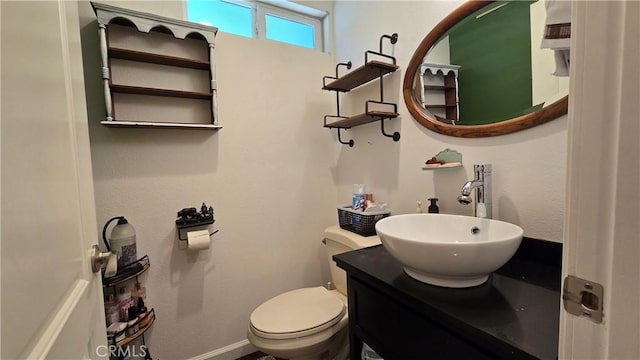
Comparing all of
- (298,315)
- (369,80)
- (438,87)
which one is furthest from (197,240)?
(438,87)

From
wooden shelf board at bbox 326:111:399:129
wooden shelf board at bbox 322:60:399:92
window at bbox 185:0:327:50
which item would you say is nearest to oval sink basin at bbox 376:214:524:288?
wooden shelf board at bbox 326:111:399:129

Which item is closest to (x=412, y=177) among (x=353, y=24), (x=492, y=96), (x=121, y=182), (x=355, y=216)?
(x=355, y=216)

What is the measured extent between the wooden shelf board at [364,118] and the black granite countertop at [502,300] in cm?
75

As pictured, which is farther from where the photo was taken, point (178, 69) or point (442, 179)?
point (178, 69)

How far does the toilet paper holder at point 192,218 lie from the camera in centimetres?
151

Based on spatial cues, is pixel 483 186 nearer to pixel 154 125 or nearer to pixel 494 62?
pixel 494 62

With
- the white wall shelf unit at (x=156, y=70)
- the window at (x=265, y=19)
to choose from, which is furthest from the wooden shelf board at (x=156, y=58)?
the window at (x=265, y=19)

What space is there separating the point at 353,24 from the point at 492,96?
1.07 metres

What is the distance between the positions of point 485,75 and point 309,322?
130 cm

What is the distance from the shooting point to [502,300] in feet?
2.31

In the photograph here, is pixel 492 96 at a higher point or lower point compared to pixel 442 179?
higher

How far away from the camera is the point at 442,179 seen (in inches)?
49.4

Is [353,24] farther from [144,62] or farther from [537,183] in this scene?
[537,183]

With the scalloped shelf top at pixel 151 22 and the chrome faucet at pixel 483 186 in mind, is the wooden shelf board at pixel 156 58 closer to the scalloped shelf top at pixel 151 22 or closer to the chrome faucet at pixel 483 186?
the scalloped shelf top at pixel 151 22
